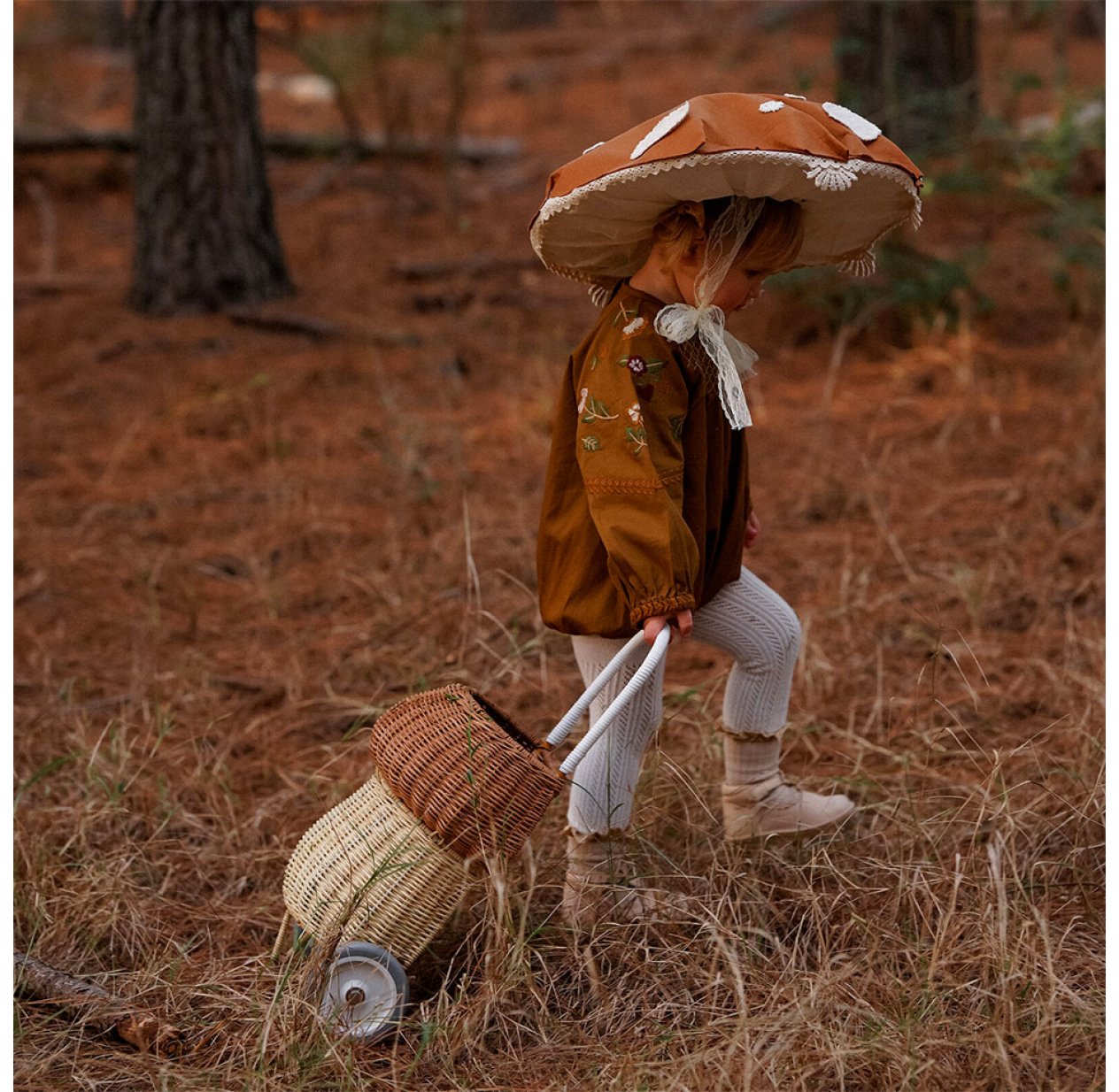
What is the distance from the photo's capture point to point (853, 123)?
2.66 m

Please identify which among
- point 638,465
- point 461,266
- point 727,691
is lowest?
point 727,691

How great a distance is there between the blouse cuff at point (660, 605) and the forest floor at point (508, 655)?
0.61 meters

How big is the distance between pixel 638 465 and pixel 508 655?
56.6 inches

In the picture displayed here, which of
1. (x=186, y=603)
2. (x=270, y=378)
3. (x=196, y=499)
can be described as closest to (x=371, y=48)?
(x=270, y=378)

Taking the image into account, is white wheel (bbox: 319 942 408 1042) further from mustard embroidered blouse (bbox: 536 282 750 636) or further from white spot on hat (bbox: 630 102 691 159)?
white spot on hat (bbox: 630 102 691 159)

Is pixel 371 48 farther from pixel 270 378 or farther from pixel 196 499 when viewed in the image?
pixel 196 499

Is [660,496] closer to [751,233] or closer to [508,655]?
[751,233]

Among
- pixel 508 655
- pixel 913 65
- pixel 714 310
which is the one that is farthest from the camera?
pixel 913 65

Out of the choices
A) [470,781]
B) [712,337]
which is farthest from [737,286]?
[470,781]

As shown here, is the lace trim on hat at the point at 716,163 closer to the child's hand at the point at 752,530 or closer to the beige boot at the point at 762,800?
the child's hand at the point at 752,530

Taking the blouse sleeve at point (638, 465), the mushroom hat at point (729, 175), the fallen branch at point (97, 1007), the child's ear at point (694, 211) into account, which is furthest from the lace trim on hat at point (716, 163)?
the fallen branch at point (97, 1007)

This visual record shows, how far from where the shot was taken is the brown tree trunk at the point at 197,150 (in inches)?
265

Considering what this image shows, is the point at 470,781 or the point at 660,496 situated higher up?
the point at 660,496

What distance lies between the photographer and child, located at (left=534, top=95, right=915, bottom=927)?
2.63m
